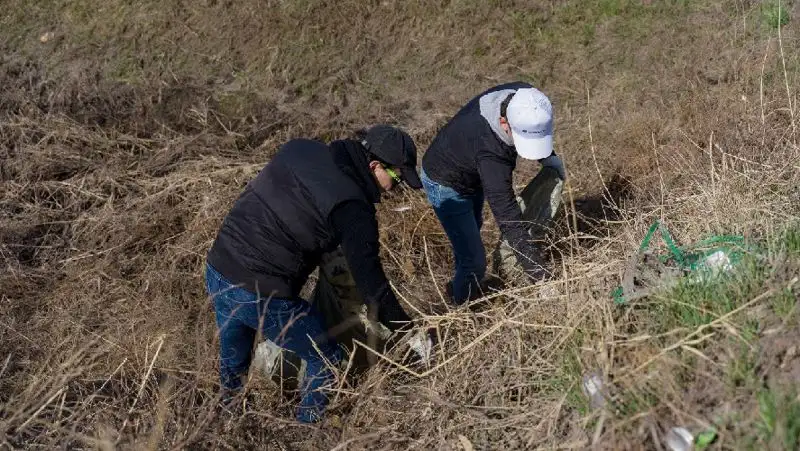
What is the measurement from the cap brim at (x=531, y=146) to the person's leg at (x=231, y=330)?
1448 mm

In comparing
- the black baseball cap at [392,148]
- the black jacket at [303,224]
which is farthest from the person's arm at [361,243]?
the black baseball cap at [392,148]

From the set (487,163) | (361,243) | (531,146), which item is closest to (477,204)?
(487,163)

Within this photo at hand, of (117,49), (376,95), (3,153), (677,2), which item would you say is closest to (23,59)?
(117,49)

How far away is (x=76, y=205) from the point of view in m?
5.62

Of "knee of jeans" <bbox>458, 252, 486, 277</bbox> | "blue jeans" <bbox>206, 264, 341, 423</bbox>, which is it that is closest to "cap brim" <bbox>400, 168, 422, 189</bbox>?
"blue jeans" <bbox>206, 264, 341, 423</bbox>

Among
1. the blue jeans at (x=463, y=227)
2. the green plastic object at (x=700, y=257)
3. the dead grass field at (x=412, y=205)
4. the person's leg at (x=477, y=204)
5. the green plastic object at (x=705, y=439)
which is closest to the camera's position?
the green plastic object at (x=705, y=439)

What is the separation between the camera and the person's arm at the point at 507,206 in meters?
3.78

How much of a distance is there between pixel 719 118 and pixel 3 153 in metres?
5.47

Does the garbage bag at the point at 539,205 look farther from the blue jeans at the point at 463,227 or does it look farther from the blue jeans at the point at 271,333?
the blue jeans at the point at 271,333

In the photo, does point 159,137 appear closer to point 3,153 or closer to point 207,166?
point 207,166

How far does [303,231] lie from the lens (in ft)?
10.4

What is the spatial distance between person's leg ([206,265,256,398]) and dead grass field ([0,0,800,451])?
122mm

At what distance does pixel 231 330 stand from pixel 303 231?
0.70 metres

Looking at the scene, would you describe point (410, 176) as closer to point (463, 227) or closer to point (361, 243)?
point (361, 243)
